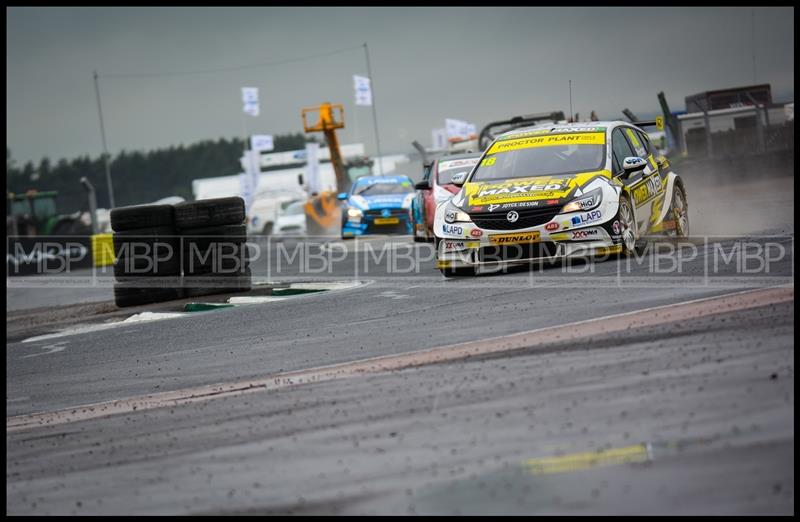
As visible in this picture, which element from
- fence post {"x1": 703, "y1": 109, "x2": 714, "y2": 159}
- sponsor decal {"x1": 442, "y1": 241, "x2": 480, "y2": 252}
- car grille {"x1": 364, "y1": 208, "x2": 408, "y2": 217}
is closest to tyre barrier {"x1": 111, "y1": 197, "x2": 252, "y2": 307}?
sponsor decal {"x1": 442, "y1": 241, "x2": 480, "y2": 252}

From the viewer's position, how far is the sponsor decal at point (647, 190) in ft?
41.3

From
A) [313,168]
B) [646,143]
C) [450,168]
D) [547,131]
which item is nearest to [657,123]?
[646,143]

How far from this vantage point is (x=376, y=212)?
26.3 m

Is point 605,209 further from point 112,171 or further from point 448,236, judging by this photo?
point 112,171

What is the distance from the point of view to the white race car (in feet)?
39.1

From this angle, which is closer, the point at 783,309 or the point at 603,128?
the point at 783,309

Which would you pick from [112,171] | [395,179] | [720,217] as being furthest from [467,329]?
[112,171]

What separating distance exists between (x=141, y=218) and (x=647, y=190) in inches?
228

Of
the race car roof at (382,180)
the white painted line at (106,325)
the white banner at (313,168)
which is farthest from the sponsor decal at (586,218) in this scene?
the white banner at (313,168)

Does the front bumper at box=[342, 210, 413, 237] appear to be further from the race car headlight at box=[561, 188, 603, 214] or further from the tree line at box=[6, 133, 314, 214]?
the tree line at box=[6, 133, 314, 214]

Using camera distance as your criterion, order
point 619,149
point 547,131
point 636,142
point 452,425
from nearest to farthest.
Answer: point 452,425 < point 619,149 < point 547,131 < point 636,142

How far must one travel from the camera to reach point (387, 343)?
861 centimetres

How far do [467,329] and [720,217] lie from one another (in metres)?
10.1

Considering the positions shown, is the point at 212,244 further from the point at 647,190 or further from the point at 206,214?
the point at 647,190
